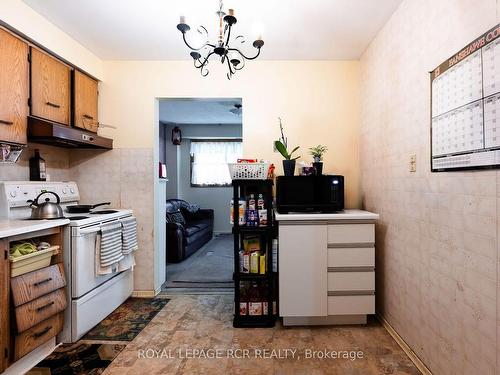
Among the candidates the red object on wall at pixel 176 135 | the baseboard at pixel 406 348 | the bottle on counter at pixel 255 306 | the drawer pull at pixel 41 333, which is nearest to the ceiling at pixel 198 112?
the red object on wall at pixel 176 135

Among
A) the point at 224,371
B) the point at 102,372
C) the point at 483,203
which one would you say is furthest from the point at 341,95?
the point at 102,372

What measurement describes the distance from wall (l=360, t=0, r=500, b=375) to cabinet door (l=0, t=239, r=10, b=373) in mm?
2398

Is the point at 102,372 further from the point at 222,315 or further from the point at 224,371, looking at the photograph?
the point at 222,315

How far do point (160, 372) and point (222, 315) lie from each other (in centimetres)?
79

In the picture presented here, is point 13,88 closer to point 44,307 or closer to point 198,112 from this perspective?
point 44,307

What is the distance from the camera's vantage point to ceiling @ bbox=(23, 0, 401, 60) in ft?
6.39

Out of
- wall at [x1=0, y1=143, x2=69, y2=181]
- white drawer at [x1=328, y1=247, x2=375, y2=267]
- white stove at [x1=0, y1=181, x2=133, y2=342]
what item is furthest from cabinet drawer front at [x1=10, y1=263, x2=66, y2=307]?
white drawer at [x1=328, y1=247, x2=375, y2=267]

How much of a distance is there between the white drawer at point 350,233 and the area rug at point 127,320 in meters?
1.69

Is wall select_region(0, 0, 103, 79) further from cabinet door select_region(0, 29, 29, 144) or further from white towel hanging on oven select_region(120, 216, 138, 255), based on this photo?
white towel hanging on oven select_region(120, 216, 138, 255)

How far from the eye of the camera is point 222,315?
7.96 feet

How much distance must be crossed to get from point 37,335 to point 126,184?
146cm

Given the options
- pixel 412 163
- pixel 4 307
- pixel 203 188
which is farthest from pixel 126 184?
pixel 203 188

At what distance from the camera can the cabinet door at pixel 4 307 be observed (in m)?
1.52

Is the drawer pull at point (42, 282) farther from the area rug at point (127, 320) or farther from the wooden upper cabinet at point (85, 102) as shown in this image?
the wooden upper cabinet at point (85, 102)
